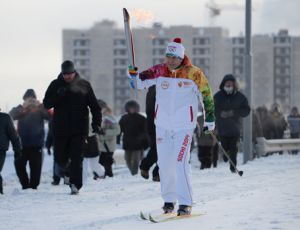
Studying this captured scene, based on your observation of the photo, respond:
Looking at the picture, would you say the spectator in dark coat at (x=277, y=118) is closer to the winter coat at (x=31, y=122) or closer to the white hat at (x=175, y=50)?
the winter coat at (x=31, y=122)

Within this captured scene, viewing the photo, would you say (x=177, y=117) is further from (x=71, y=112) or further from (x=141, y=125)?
(x=141, y=125)

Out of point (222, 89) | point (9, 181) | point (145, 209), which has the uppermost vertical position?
point (222, 89)

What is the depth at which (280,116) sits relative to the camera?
24281 mm

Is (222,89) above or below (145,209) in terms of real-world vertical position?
above

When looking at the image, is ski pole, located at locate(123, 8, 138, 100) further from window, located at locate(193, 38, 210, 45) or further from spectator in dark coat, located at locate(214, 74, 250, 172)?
window, located at locate(193, 38, 210, 45)

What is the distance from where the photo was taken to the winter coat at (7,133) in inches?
457

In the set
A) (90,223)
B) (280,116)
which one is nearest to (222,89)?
(90,223)

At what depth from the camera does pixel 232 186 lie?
436 inches

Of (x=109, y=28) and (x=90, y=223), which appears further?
(x=109, y=28)

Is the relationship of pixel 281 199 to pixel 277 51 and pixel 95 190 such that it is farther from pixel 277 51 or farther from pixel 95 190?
pixel 277 51

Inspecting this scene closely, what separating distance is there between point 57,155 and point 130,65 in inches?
106

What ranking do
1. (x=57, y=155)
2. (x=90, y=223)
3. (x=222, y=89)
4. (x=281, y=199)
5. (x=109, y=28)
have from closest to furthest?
(x=90, y=223) → (x=281, y=199) → (x=57, y=155) → (x=222, y=89) → (x=109, y=28)

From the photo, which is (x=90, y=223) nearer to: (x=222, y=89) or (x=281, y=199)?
(x=281, y=199)

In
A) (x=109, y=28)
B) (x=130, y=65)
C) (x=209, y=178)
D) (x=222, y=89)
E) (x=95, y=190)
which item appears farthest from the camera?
(x=109, y=28)
